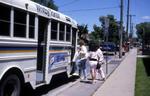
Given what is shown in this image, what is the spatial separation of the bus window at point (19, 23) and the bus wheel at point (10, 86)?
1.14 metres

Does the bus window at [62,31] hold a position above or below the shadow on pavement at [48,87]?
above

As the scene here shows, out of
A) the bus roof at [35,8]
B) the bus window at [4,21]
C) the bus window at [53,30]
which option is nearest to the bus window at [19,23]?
the bus roof at [35,8]

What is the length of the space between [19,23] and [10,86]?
169 centimetres

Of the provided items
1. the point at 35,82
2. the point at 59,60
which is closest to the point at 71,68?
the point at 59,60

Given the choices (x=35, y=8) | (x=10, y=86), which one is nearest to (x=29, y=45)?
(x=35, y=8)

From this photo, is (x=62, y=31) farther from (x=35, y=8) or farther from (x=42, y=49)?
(x=35, y=8)

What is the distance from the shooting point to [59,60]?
44.8ft

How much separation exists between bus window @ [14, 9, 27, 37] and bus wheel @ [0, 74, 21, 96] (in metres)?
1.14

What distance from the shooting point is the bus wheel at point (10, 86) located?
9.09 meters

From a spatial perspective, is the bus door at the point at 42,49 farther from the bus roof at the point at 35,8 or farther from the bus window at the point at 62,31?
the bus window at the point at 62,31

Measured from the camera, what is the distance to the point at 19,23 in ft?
32.2

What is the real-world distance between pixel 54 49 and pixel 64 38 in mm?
1678

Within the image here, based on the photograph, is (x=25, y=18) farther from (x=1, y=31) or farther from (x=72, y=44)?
(x=72, y=44)

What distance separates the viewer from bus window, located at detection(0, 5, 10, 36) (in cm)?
886
